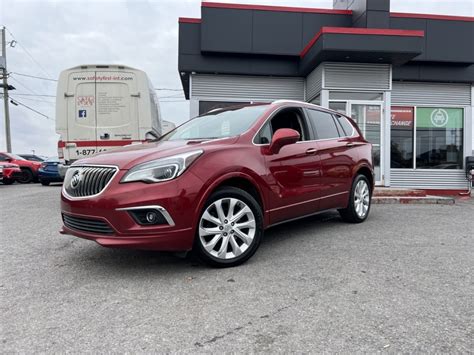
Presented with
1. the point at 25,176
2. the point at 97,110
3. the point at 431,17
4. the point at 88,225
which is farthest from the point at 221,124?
the point at 25,176

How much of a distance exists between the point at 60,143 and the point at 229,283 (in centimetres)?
608

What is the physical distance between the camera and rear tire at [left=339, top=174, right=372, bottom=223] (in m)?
5.60

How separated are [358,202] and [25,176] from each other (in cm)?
1621

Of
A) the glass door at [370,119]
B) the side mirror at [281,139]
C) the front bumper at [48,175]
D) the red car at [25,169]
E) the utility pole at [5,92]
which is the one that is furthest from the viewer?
the utility pole at [5,92]

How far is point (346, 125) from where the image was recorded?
5.81 metres

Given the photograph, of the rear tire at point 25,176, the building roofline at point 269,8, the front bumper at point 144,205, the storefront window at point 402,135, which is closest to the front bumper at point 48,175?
the rear tire at point 25,176

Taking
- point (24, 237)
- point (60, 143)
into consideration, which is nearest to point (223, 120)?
point (24, 237)

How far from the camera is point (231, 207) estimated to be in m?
3.58

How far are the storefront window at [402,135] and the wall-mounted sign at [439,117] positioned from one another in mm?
320

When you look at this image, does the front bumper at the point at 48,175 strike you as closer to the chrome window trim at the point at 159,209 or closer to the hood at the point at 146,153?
the hood at the point at 146,153

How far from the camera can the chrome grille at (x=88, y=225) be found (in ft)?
10.6

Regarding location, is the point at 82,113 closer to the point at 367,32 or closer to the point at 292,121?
the point at 292,121

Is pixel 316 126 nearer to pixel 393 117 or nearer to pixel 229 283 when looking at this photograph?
pixel 229 283

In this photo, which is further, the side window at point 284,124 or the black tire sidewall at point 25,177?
the black tire sidewall at point 25,177
